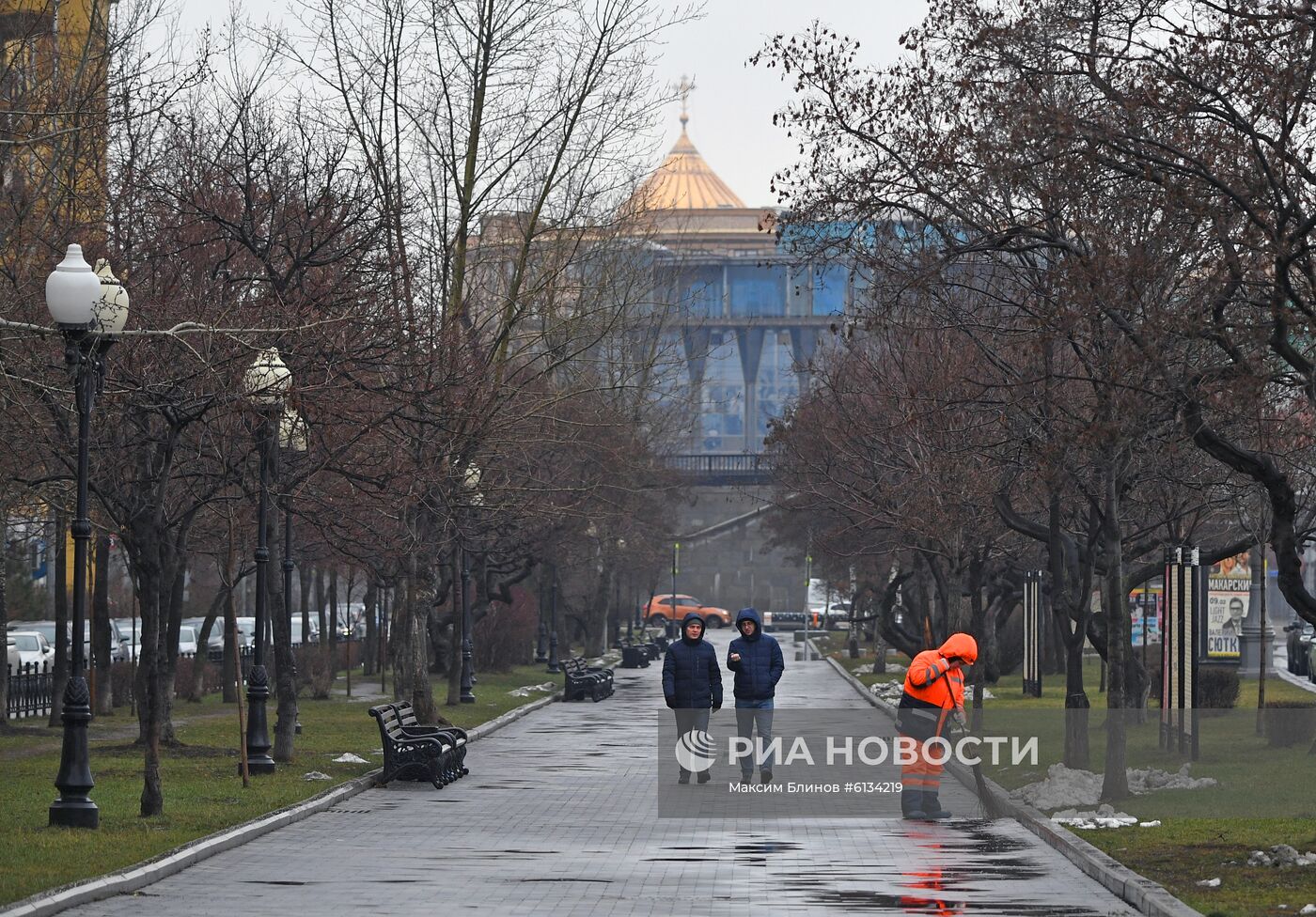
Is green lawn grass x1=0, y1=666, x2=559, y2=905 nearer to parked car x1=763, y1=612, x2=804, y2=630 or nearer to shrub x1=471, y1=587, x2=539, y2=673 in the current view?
shrub x1=471, y1=587, x2=539, y2=673

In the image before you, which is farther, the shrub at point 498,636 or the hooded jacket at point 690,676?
the shrub at point 498,636

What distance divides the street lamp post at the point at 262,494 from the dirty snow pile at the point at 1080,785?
26.1 ft

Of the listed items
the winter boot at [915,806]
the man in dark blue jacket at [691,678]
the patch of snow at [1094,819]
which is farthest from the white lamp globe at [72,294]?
the patch of snow at [1094,819]

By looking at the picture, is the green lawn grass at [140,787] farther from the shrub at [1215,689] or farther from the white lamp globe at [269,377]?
the shrub at [1215,689]

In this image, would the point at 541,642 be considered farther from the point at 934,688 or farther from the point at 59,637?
the point at 934,688

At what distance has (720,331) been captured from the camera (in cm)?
11762

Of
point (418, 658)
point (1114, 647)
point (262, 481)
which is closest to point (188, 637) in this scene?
point (418, 658)

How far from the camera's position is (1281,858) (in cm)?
1358

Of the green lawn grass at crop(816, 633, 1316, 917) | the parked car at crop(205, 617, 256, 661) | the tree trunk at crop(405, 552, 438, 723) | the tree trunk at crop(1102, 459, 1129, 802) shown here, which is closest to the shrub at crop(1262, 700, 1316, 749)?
the green lawn grass at crop(816, 633, 1316, 917)

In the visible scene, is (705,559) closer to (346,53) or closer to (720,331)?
(720,331)

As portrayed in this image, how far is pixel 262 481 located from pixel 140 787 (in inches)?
131

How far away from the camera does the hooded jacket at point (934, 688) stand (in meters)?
16.8

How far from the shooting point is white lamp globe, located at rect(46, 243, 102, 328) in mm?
15219

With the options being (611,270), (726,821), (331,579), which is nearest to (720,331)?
(331,579)
